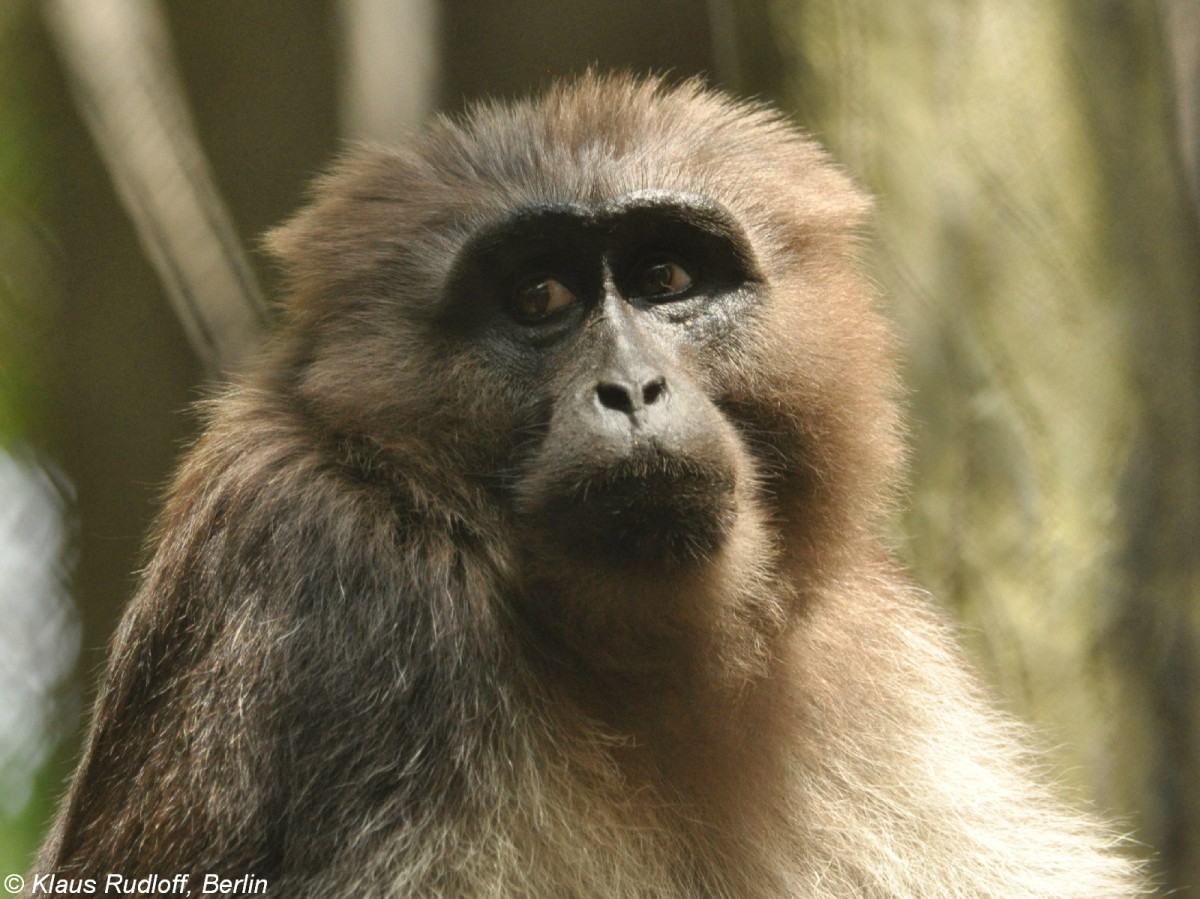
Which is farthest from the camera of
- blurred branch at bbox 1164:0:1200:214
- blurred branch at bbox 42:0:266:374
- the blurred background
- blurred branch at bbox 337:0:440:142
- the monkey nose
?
blurred branch at bbox 1164:0:1200:214

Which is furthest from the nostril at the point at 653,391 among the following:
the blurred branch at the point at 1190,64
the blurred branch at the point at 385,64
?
the blurred branch at the point at 1190,64

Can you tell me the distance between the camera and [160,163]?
616 cm

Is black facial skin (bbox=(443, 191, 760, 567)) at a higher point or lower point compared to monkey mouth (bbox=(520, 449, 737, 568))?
higher

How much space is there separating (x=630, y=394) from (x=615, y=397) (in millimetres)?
42

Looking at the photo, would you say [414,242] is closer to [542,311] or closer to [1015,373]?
[542,311]

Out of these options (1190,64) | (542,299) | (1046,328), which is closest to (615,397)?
(542,299)

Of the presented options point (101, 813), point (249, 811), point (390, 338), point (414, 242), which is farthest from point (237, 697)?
point (414, 242)

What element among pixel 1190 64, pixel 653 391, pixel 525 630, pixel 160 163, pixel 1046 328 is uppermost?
pixel 653 391

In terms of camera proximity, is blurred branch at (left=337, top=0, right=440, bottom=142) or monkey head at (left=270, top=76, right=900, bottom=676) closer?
monkey head at (left=270, top=76, right=900, bottom=676)

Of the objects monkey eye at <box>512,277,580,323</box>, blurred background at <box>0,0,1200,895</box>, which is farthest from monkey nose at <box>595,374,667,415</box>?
blurred background at <box>0,0,1200,895</box>

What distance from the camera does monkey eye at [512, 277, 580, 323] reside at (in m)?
3.77

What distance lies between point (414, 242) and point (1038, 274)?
2441 mm

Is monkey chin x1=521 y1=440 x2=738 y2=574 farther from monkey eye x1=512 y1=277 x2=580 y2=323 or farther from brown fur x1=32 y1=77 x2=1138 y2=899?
monkey eye x1=512 y1=277 x2=580 y2=323

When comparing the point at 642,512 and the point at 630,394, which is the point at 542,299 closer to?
the point at 630,394
